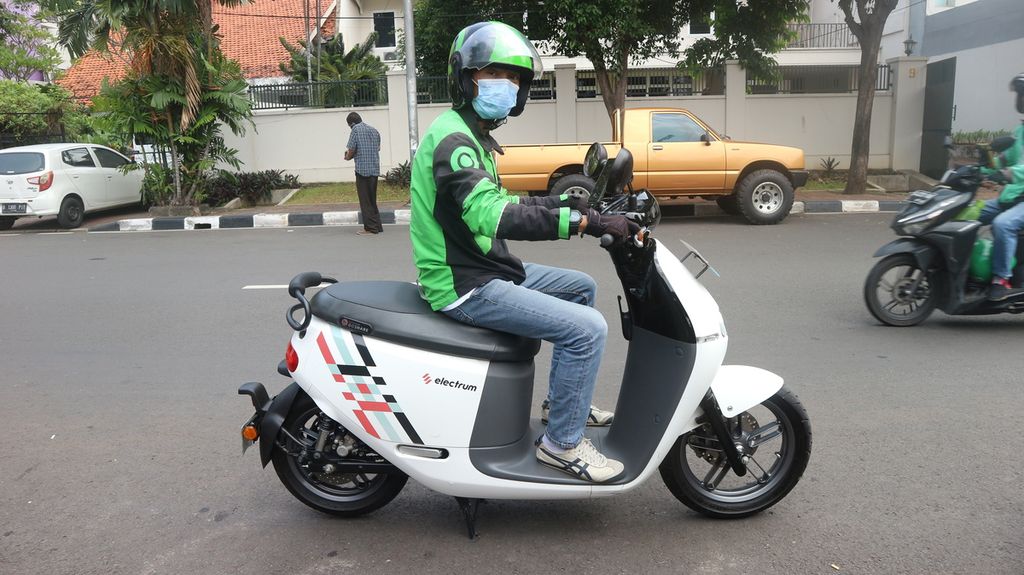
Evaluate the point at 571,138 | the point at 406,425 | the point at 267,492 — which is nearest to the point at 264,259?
the point at 267,492

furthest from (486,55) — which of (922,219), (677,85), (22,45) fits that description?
(22,45)

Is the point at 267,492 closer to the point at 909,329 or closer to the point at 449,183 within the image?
the point at 449,183

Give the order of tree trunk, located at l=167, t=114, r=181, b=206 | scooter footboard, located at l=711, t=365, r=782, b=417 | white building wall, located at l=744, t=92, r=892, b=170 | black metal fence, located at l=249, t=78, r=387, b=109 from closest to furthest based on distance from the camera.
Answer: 1. scooter footboard, located at l=711, t=365, r=782, b=417
2. tree trunk, located at l=167, t=114, r=181, b=206
3. white building wall, located at l=744, t=92, r=892, b=170
4. black metal fence, located at l=249, t=78, r=387, b=109

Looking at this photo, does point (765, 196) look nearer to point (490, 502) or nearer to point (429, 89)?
point (429, 89)

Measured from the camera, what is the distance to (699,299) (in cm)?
309

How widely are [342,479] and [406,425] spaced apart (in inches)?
20.4

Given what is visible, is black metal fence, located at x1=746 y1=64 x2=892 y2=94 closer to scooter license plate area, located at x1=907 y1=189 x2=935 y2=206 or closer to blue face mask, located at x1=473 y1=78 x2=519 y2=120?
scooter license plate area, located at x1=907 y1=189 x2=935 y2=206

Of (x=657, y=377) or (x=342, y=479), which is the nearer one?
(x=657, y=377)

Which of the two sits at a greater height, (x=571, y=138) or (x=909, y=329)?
(x=571, y=138)

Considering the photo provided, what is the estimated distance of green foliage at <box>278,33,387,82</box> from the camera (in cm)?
2681

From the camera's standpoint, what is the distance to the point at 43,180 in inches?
537

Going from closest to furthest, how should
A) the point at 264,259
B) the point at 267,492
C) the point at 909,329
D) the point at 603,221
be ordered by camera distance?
the point at 603,221 → the point at 267,492 → the point at 909,329 → the point at 264,259

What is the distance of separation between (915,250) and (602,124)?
12358mm

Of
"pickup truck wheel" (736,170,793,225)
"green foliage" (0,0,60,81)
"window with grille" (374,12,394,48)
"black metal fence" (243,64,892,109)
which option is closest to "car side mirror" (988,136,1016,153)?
"pickup truck wheel" (736,170,793,225)
